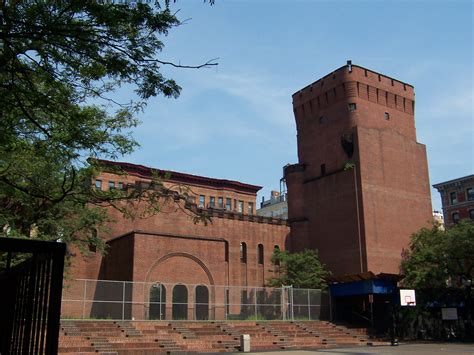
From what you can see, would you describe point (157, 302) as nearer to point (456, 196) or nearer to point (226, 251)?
point (226, 251)

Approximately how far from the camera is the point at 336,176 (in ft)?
176

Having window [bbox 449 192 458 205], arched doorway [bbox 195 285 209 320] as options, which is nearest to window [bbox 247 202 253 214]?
window [bbox 449 192 458 205]

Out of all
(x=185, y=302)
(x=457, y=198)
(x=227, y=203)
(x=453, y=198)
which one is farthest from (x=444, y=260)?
(x=227, y=203)

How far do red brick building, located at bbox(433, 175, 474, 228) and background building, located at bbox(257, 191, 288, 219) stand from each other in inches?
1501

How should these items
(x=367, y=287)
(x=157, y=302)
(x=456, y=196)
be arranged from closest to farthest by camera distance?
1. (x=157, y=302)
2. (x=367, y=287)
3. (x=456, y=196)

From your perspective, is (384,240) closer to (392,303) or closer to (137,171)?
(392,303)

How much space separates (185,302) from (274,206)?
250 ft

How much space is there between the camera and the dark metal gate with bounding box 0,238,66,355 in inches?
296

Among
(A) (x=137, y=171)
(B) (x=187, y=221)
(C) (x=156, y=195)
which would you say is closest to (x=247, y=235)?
(B) (x=187, y=221)

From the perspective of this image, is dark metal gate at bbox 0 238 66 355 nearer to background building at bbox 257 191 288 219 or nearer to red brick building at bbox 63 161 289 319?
red brick building at bbox 63 161 289 319

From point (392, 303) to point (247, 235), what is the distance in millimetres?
15860

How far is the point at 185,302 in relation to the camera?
136 feet

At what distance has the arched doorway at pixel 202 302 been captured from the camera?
40156mm


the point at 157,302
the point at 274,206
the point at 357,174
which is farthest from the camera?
the point at 274,206
